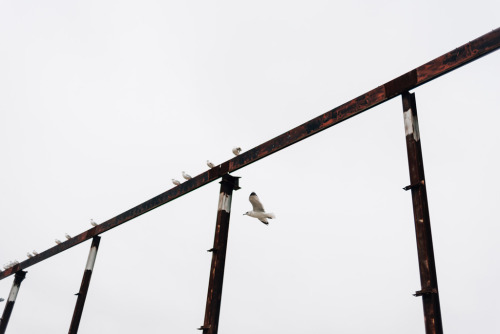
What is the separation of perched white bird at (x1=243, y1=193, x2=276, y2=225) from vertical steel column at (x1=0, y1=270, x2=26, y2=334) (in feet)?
33.6

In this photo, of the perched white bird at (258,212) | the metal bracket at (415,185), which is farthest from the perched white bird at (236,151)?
the metal bracket at (415,185)

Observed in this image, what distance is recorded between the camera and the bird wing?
27.0 ft

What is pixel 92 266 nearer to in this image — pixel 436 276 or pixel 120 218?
pixel 120 218

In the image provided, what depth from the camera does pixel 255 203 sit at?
8.30 m

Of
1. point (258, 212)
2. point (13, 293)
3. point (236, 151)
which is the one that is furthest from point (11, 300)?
point (258, 212)

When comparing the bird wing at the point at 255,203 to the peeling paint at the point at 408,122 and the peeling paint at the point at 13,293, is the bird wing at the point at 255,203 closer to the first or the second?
the peeling paint at the point at 408,122

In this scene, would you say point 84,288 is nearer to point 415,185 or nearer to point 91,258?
point 91,258

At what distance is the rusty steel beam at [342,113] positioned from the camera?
5.95 meters

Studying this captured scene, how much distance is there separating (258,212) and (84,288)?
5.99m

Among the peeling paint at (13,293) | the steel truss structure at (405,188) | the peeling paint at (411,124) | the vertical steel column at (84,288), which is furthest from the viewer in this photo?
the peeling paint at (13,293)

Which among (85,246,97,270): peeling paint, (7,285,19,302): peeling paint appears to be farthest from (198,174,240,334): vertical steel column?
(7,285,19,302): peeling paint

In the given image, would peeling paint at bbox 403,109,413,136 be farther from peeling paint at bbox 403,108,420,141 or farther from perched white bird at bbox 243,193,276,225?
perched white bird at bbox 243,193,276,225

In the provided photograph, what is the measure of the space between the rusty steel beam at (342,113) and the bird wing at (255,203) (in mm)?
791

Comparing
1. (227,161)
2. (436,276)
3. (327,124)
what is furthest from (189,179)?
(436,276)
